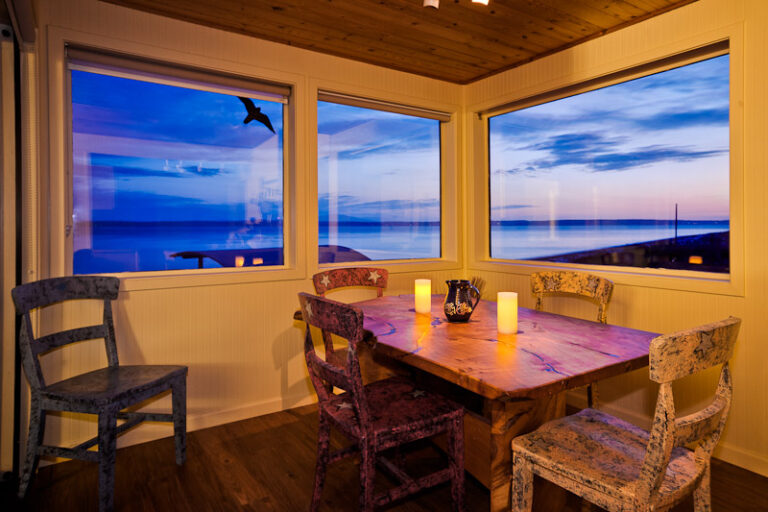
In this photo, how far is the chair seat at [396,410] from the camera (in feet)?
5.35

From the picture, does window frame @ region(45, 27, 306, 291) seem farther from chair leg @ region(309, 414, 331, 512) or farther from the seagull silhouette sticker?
chair leg @ region(309, 414, 331, 512)

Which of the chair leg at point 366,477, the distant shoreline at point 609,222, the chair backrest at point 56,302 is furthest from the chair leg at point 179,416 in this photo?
the distant shoreline at point 609,222

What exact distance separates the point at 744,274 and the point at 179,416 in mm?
2836

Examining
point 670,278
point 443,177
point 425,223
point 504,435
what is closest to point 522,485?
point 504,435

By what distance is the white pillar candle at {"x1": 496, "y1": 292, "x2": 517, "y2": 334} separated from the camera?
179 centimetres

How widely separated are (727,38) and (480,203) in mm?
1898

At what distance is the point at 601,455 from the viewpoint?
55.4 inches

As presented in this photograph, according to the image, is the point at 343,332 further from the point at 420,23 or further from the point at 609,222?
the point at 609,222

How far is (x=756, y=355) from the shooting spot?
7.26 feet

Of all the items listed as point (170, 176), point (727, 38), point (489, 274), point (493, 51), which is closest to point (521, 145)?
point (493, 51)

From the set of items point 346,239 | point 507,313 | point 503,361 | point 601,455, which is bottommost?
point 601,455

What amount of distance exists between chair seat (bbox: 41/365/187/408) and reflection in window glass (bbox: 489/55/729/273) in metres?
2.62

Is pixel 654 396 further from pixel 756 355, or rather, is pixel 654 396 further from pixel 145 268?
pixel 145 268

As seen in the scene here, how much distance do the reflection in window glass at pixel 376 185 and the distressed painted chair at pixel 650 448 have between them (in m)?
2.21
